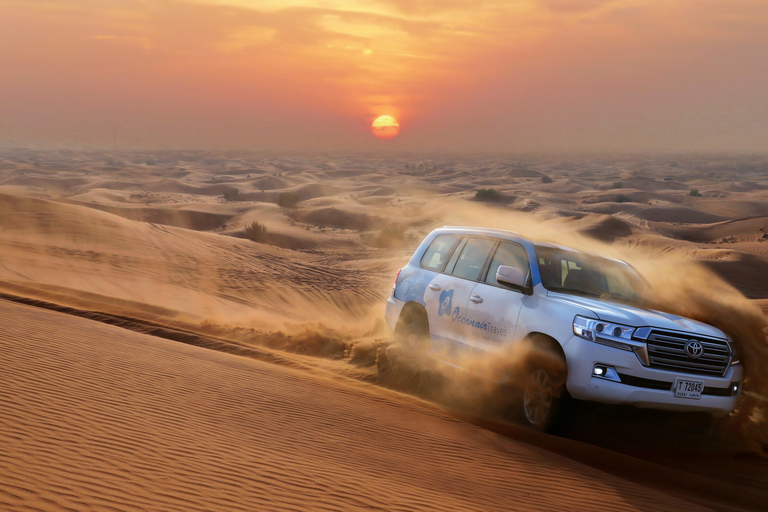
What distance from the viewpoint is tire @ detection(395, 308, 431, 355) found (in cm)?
812

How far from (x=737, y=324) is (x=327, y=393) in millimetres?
4355

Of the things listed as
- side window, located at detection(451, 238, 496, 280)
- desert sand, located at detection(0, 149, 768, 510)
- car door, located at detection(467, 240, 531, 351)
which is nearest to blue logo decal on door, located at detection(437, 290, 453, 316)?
side window, located at detection(451, 238, 496, 280)

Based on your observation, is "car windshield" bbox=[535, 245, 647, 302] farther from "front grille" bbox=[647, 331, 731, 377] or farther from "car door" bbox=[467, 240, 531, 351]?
"front grille" bbox=[647, 331, 731, 377]

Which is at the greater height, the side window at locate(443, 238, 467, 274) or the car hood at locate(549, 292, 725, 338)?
the side window at locate(443, 238, 467, 274)

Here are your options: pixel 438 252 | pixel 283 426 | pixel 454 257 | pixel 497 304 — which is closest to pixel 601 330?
pixel 497 304

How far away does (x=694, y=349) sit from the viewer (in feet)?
19.9

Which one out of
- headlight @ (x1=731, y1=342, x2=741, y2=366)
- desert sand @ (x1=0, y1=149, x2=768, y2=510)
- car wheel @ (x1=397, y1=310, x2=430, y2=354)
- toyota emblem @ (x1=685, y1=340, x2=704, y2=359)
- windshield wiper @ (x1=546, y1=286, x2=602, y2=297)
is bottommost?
desert sand @ (x1=0, y1=149, x2=768, y2=510)

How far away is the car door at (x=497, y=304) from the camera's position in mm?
6793


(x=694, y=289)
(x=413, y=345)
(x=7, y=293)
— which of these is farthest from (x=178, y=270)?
(x=694, y=289)

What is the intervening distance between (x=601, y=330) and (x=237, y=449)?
326 cm

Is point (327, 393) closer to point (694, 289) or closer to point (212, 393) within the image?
point (212, 393)

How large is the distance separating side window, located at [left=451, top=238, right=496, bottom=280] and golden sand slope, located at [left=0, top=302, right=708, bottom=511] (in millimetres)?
1577

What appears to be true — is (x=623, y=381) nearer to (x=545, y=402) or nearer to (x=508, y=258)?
(x=545, y=402)

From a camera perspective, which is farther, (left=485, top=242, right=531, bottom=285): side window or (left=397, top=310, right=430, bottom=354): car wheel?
(left=397, top=310, right=430, bottom=354): car wheel
